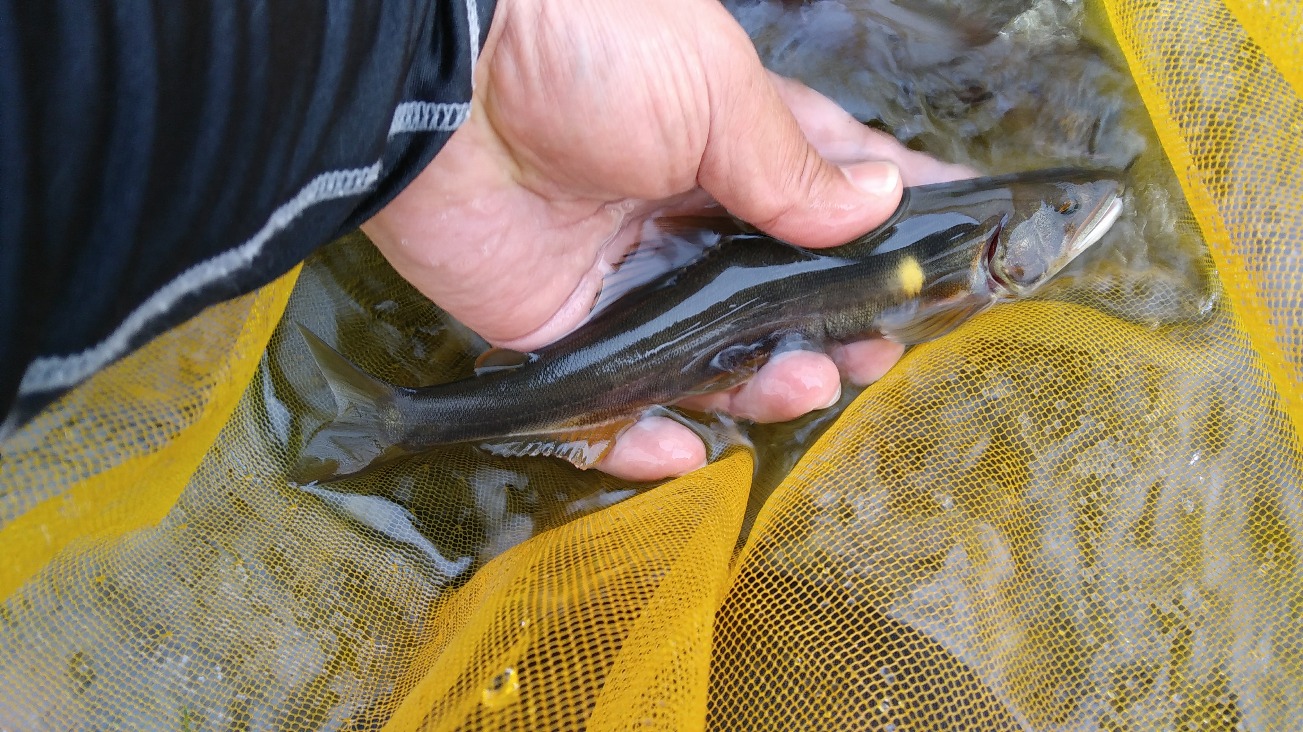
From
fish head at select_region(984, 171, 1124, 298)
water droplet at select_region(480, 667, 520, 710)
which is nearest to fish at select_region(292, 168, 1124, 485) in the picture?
fish head at select_region(984, 171, 1124, 298)

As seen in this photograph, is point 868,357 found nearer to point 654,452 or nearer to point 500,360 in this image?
point 654,452

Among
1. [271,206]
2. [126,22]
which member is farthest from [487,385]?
[126,22]

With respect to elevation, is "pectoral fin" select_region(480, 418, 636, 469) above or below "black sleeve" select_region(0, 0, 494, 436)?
below

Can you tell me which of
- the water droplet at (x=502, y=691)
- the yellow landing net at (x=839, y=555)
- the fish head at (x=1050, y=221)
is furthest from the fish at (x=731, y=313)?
the water droplet at (x=502, y=691)

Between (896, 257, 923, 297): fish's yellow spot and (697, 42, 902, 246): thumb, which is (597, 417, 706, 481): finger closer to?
(697, 42, 902, 246): thumb

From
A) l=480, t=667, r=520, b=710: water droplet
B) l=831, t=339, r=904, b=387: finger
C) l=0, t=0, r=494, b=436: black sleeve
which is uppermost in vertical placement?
l=0, t=0, r=494, b=436: black sleeve

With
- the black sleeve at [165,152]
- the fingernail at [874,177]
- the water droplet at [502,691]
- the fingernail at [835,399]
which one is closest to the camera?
the black sleeve at [165,152]

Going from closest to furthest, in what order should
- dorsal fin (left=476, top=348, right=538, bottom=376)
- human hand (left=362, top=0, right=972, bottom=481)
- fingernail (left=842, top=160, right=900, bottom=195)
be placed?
human hand (left=362, top=0, right=972, bottom=481)
fingernail (left=842, top=160, right=900, bottom=195)
dorsal fin (left=476, top=348, right=538, bottom=376)

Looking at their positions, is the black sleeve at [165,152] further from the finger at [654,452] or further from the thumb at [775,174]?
the finger at [654,452]
